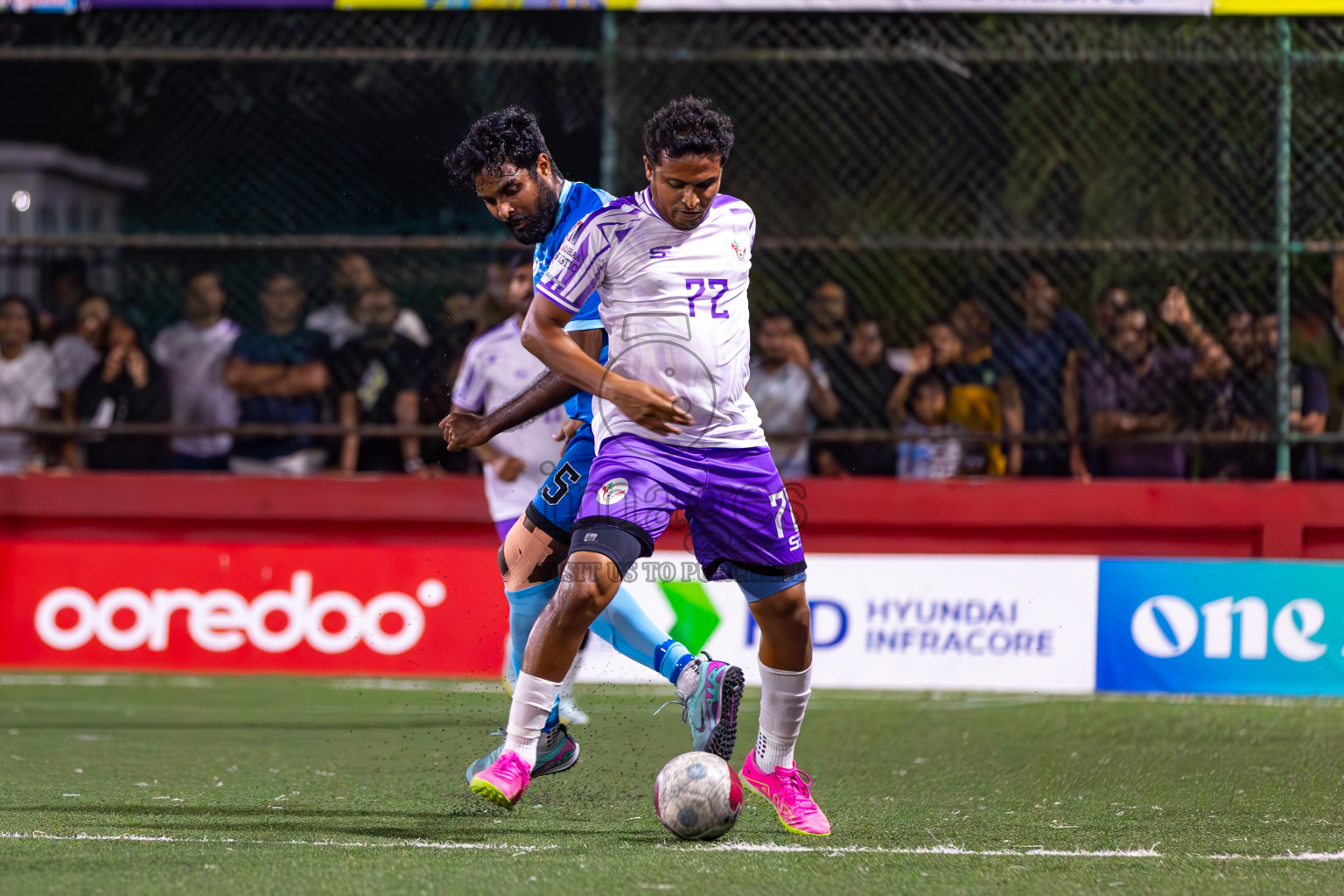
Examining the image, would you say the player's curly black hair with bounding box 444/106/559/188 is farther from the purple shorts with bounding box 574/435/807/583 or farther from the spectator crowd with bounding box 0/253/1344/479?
the spectator crowd with bounding box 0/253/1344/479

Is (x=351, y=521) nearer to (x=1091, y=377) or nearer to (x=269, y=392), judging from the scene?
(x=269, y=392)

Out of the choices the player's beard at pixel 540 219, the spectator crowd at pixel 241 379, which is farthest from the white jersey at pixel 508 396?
the player's beard at pixel 540 219

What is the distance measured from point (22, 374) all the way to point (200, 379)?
1039 millimetres

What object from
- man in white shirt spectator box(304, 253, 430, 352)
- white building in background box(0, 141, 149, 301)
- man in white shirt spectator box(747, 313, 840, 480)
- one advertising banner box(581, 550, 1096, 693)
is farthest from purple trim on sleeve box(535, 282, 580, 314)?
white building in background box(0, 141, 149, 301)

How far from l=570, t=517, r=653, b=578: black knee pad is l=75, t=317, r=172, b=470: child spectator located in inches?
221

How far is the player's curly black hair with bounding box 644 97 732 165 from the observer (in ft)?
14.2

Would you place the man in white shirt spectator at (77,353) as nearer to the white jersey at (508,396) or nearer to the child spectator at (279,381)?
the child spectator at (279,381)

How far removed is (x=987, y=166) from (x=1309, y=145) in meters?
1.77

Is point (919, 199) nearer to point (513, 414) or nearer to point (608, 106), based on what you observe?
point (608, 106)

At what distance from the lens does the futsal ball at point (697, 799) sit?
431 centimetres

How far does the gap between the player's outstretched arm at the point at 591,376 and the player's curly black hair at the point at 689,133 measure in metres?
0.52

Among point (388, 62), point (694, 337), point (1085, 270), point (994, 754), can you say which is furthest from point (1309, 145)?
point (694, 337)

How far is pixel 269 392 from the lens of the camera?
919cm

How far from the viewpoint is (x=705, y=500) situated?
446cm
